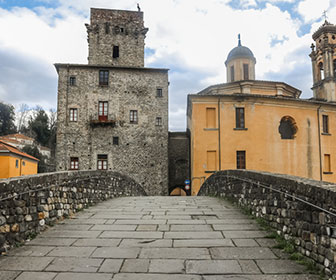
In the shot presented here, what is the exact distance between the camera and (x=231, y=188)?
8.39 m

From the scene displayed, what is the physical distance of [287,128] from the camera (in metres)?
23.6

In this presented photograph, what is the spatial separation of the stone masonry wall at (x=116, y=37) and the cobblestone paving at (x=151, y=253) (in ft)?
79.2

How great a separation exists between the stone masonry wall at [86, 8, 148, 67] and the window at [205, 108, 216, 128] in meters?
9.98

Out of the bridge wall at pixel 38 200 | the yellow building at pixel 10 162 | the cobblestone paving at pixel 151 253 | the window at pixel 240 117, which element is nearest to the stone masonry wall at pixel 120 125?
the yellow building at pixel 10 162

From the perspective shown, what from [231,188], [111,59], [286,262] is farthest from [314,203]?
[111,59]

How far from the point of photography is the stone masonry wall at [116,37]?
1090 inches

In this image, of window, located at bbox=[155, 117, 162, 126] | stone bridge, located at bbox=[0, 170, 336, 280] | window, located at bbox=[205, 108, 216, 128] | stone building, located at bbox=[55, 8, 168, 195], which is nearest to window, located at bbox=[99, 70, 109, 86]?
stone building, located at bbox=[55, 8, 168, 195]

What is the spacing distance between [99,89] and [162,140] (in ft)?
24.1

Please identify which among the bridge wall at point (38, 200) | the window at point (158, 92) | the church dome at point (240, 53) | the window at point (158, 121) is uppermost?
the church dome at point (240, 53)

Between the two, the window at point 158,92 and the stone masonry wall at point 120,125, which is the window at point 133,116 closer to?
the stone masonry wall at point 120,125

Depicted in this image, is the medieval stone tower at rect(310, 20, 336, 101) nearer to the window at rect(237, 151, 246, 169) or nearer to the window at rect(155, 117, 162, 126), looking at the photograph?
the window at rect(237, 151, 246, 169)

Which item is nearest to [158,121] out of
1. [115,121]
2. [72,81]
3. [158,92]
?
[158,92]

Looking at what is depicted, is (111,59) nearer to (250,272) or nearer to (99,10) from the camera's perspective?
(99,10)

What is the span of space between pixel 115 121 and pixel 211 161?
9.37 meters
